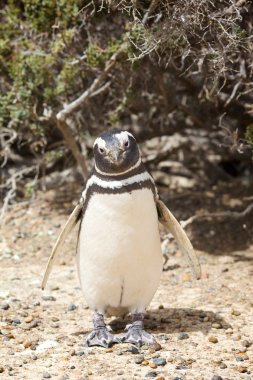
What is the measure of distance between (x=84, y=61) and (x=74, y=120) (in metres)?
1.05

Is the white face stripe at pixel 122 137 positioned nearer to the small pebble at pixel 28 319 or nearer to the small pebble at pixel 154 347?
the small pebble at pixel 154 347

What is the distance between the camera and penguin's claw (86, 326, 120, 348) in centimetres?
353

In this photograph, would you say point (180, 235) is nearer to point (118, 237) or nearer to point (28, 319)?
point (118, 237)

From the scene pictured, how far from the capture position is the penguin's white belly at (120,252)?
11.4 feet

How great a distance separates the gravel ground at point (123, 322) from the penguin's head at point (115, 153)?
2.91 ft

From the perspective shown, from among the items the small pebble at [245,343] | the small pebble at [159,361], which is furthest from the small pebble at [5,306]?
the small pebble at [245,343]

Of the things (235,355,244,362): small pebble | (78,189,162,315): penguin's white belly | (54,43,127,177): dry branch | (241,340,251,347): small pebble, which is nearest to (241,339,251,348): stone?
(241,340,251,347): small pebble

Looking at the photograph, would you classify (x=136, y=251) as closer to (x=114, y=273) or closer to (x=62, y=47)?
(x=114, y=273)

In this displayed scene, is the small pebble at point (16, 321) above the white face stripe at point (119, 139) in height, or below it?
below

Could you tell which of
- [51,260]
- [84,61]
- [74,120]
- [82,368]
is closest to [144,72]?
[84,61]

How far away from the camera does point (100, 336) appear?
140 inches

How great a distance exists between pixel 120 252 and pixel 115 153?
1.68ft

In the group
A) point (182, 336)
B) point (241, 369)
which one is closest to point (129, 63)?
point (182, 336)

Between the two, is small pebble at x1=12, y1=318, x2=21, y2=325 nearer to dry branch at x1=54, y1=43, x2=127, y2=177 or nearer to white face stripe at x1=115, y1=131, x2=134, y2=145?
white face stripe at x1=115, y1=131, x2=134, y2=145
